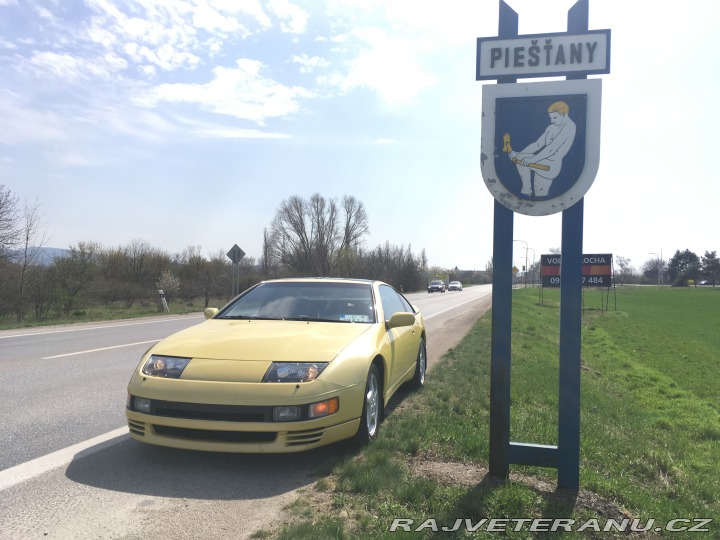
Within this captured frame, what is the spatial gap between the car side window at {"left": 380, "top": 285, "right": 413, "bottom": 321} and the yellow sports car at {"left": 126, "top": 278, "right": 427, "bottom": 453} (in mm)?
792

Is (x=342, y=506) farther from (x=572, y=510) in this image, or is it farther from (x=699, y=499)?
(x=699, y=499)

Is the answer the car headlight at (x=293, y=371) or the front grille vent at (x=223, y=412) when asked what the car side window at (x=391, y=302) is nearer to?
the car headlight at (x=293, y=371)

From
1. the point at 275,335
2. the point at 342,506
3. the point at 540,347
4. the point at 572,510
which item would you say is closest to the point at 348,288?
the point at 275,335

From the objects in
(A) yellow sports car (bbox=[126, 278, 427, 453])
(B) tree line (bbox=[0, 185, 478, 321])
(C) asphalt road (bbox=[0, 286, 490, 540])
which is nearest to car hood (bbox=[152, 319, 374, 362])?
(A) yellow sports car (bbox=[126, 278, 427, 453])

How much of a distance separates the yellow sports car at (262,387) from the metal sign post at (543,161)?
3.72 feet

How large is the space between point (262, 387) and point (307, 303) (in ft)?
6.19

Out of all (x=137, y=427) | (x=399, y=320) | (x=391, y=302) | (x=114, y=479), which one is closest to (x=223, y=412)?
(x=137, y=427)

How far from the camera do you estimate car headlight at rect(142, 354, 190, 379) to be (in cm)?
399

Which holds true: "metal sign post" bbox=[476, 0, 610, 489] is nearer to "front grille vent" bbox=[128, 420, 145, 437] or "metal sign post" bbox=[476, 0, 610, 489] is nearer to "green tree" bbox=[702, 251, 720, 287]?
"front grille vent" bbox=[128, 420, 145, 437]

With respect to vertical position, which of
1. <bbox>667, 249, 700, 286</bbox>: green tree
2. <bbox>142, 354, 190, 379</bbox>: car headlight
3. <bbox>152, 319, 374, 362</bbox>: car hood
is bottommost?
<bbox>142, 354, 190, 379</bbox>: car headlight

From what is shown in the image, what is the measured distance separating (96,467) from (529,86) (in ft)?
13.5

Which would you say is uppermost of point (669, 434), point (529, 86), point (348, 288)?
point (529, 86)

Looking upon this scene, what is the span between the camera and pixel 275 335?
4.56m

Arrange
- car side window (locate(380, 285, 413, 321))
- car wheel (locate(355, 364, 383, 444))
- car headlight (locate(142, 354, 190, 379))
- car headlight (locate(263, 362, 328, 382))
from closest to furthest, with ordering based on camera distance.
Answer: car headlight (locate(263, 362, 328, 382)), car headlight (locate(142, 354, 190, 379)), car wheel (locate(355, 364, 383, 444)), car side window (locate(380, 285, 413, 321))
